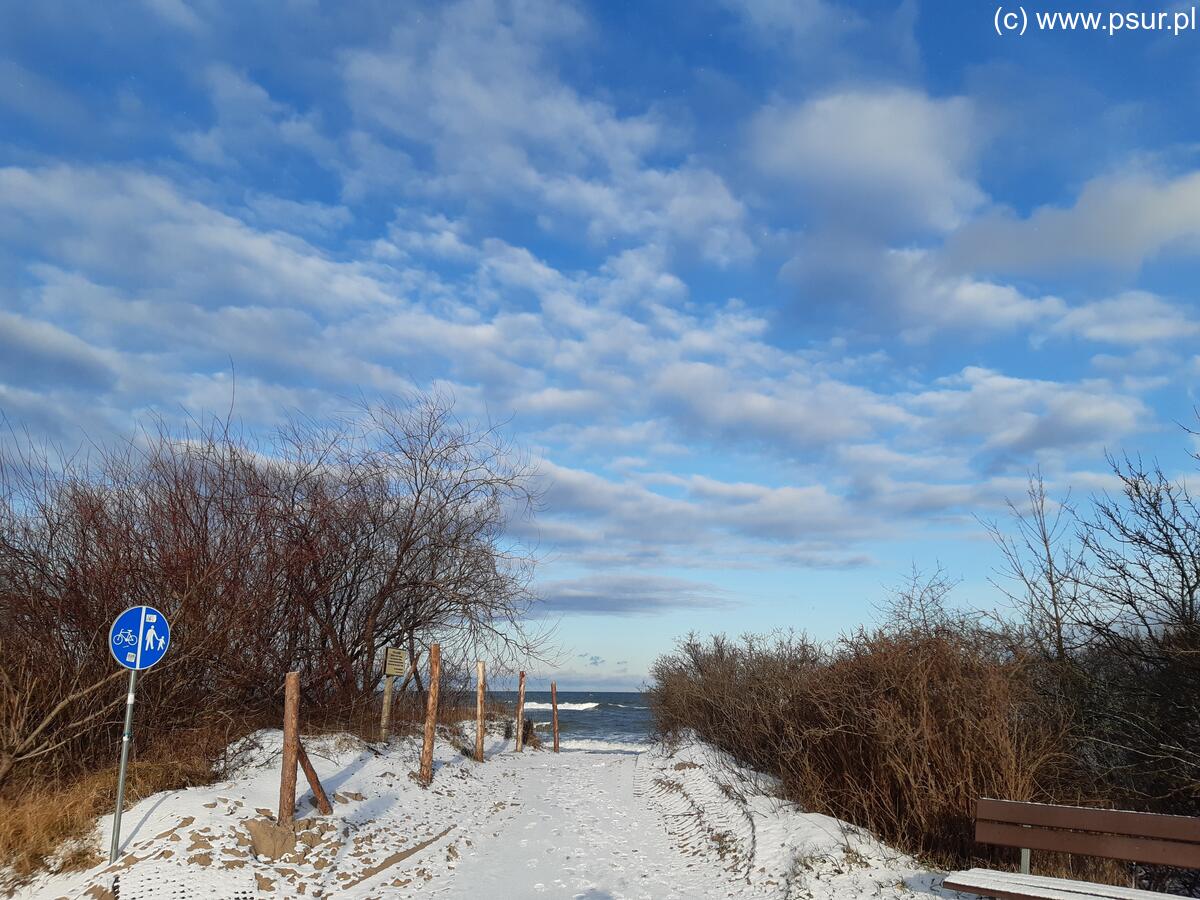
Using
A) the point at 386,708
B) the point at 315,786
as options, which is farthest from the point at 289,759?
the point at 386,708

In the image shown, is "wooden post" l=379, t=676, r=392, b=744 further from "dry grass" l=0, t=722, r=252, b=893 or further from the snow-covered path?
"dry grass" l=0, t=722, r=252, b=893

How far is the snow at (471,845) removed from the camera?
23.6 feet

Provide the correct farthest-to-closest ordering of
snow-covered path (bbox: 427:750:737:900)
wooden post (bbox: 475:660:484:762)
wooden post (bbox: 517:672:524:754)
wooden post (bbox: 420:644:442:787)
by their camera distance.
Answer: wooden post (bbox: 517:672:524:754) < wooden post (bbox: 475:660:484:762) < wooden post (bbox: 420:644:442:787) < snow-covered path (bbox: 427:750:737:900)

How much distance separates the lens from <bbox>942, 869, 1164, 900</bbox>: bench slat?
564 centimetres

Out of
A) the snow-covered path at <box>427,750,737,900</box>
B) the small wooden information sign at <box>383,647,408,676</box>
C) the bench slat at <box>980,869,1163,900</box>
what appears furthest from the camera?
the small wooden information sign at <box>383,647,408,676</box>

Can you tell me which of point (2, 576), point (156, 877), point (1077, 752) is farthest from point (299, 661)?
point (1077, 752)

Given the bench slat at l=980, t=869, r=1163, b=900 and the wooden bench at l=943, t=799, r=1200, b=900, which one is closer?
the bench slat at l=980, t=869, r=1163, b=900

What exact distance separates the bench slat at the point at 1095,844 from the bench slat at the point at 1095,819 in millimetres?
49

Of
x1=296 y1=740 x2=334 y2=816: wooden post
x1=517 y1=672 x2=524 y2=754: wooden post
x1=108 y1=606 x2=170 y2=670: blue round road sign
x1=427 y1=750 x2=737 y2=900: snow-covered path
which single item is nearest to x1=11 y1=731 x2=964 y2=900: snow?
x1=427 y1=750 x2=737 y2=900: snow-covered path

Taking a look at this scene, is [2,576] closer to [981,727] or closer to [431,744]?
[431,744]

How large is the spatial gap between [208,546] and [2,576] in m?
2.56

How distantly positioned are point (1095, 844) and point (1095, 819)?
19 centimetres

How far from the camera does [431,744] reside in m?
13.4

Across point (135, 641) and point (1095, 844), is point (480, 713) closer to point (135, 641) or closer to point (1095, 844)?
point (135, 641)
